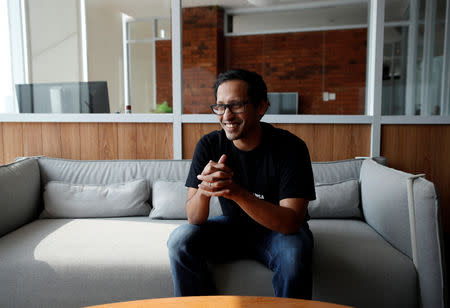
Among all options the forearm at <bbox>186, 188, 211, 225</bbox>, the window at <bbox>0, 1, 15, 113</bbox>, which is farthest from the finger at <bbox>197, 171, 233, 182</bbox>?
the window at <bbox>0, 1, 15, 113</bbox>

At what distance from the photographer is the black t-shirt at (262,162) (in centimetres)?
134

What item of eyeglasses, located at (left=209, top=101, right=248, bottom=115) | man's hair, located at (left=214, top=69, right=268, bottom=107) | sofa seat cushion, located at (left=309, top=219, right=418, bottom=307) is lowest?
sofa seat cushion, located at (left=309, top=219, right=418, bottom=307)

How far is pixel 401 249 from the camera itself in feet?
4.89

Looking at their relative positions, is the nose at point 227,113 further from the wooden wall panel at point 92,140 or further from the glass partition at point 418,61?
the glass partition at point 418,61

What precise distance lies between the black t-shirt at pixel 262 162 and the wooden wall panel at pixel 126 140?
1176mm

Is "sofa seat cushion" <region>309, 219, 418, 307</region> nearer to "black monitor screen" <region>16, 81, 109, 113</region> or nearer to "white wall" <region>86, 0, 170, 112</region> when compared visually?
"black monitor screen" <region>16, 81, 109, 113</region>

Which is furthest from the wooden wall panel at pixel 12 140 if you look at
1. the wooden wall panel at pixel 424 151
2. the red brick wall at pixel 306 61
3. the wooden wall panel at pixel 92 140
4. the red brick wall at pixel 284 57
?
the red brick wall at pixel 306 61

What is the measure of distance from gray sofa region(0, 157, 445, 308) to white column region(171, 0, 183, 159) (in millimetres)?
536

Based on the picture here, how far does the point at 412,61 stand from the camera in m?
4.12

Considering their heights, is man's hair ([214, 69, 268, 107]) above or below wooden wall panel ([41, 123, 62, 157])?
above

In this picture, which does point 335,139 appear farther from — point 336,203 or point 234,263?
point 234,263

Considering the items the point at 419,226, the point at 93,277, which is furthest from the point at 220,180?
the point at 419,226

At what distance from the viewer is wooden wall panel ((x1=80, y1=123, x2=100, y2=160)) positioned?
2.49 m

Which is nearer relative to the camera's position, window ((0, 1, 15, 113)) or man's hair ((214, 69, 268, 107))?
man's hair ((214, 69, 268, 107))
